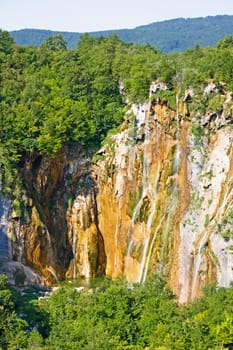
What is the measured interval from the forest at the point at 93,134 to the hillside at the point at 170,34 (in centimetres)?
9964

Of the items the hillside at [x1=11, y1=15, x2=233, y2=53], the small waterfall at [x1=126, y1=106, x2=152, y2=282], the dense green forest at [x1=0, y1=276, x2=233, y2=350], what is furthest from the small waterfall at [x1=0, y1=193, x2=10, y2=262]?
the hillside at [x1=11, y1=15, x2=233, y2=53]

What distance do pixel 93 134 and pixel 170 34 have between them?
123626mm

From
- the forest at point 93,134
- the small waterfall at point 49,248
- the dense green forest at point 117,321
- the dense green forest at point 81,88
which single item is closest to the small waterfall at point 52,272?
the small waterfall at point 49,248

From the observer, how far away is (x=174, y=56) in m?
35.2

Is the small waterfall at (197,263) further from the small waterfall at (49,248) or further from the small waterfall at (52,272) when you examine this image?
the small waterfall at (49,248)

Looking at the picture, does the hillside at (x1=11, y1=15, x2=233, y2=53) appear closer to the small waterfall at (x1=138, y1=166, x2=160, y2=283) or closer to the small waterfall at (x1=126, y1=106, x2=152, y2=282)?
the small waterfall at (x1=126, y1=106, x2=152, y2=282)

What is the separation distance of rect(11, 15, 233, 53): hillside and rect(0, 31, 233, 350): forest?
99.6 meters

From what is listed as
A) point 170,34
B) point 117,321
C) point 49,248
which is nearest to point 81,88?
point 49,248

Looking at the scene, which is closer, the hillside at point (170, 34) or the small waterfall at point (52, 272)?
the small waterfall at point (52, 272)

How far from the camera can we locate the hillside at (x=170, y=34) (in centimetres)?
14150

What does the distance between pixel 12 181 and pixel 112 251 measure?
564 centimetres

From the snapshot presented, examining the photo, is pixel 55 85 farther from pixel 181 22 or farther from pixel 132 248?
pixel 181 22

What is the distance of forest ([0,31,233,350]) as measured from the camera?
814 inches

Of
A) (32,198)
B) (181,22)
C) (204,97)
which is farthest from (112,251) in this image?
(181,22)
